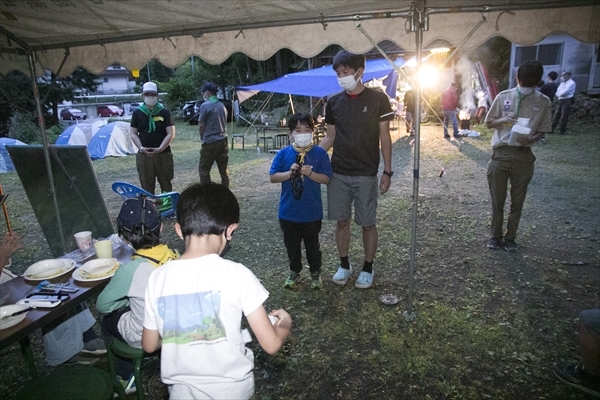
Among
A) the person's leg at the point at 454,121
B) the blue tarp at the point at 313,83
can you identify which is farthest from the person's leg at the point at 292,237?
the person's leg at the point at 454,121

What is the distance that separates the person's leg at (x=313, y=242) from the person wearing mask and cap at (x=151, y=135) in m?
3.35

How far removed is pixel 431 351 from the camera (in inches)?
119

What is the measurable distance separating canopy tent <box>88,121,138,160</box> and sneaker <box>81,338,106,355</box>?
1165 cm

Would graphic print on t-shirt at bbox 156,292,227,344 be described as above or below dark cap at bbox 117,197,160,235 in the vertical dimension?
below

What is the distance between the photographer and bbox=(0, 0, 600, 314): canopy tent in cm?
309

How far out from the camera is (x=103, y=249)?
2605 millimetres

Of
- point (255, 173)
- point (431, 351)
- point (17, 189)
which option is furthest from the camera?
point (255, 173)

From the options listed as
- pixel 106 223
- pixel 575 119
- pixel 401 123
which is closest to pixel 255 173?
pixel 106 223

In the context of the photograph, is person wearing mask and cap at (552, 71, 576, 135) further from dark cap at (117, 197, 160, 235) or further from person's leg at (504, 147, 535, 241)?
dark cap at (117, 197, 160, 235)

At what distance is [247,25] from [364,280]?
292 centimetres

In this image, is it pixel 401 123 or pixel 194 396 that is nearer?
pixel 194 396

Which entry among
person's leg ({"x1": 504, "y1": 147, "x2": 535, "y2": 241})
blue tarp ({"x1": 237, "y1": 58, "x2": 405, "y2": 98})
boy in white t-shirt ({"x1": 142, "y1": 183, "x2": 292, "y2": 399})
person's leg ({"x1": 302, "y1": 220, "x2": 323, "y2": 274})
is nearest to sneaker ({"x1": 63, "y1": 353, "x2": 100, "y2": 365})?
boy in white t-shirt ({"x1": 142, "y1": 183, "x2": 292, "y2": 399})

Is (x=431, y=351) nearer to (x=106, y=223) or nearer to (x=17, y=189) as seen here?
(x=106, y=223)

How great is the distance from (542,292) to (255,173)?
7.62 meters
